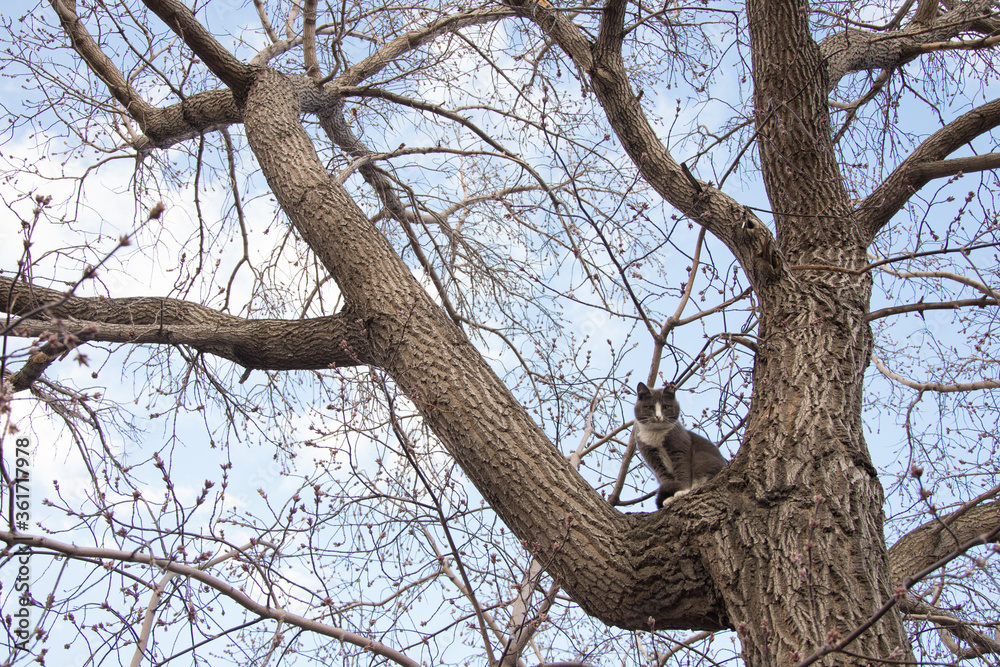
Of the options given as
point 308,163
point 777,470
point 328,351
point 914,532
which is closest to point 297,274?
point 308,163

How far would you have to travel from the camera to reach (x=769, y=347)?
2965mm

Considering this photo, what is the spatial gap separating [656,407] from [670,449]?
29 cm

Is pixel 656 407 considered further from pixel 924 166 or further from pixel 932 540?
pixel 924 166

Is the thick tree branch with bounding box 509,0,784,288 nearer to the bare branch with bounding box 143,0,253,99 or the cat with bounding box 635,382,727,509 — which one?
the cat with bounding box 635,382,727,509

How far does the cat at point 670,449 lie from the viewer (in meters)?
3.23

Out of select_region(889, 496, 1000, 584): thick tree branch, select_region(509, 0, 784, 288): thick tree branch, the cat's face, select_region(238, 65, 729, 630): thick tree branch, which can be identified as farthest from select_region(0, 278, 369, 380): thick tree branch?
select_region(889, 496, 1000, 584): thick tree branch

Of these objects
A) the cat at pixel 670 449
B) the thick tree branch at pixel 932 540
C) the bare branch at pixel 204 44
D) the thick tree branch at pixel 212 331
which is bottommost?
the thick tree branch at pixel 932 540

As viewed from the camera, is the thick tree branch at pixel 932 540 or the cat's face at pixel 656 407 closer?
the thick tree branch at pixel 932 540

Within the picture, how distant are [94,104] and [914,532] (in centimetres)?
525

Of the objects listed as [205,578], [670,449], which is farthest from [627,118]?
[205,578]

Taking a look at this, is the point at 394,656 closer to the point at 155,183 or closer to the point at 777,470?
the point at 777,470

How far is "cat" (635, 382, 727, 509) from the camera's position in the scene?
3232 millimetres

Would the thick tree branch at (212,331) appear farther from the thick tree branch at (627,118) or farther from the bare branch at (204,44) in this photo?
the thick tree branch at (627,118)

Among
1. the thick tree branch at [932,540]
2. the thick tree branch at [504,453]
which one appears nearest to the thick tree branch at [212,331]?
the thick tree branch at [504,453]
